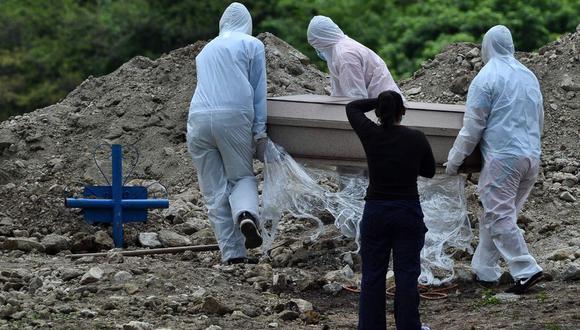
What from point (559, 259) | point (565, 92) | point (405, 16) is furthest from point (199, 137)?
point (405, 16)

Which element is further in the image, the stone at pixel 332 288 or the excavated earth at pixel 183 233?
the stone at pixel 332 288

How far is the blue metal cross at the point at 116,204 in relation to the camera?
1058 cm

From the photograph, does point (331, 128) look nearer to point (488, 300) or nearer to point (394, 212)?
point (488, 300)

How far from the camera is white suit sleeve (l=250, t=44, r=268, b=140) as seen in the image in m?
9.73

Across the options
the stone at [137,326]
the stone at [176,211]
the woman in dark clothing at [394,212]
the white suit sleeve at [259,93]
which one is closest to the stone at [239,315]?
the stone at [137,326]

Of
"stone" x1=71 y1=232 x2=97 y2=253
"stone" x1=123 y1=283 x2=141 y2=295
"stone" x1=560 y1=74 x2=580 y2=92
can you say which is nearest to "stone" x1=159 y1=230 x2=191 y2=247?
"stone" x1=71 y1=232 x2=97 y2=253

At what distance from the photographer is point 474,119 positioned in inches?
354

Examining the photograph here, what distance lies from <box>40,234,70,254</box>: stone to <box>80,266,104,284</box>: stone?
5.29 ft

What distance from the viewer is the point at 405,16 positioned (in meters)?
27.1

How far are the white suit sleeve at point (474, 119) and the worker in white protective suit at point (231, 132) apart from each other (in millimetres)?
1400

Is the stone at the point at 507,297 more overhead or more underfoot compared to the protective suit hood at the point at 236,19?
more underfoot

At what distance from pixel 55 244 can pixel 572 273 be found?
3.68 metres

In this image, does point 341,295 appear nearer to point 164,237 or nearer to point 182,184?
point 164,237

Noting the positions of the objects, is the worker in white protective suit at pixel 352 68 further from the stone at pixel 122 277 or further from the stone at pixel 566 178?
the stone at pixel 566 178
